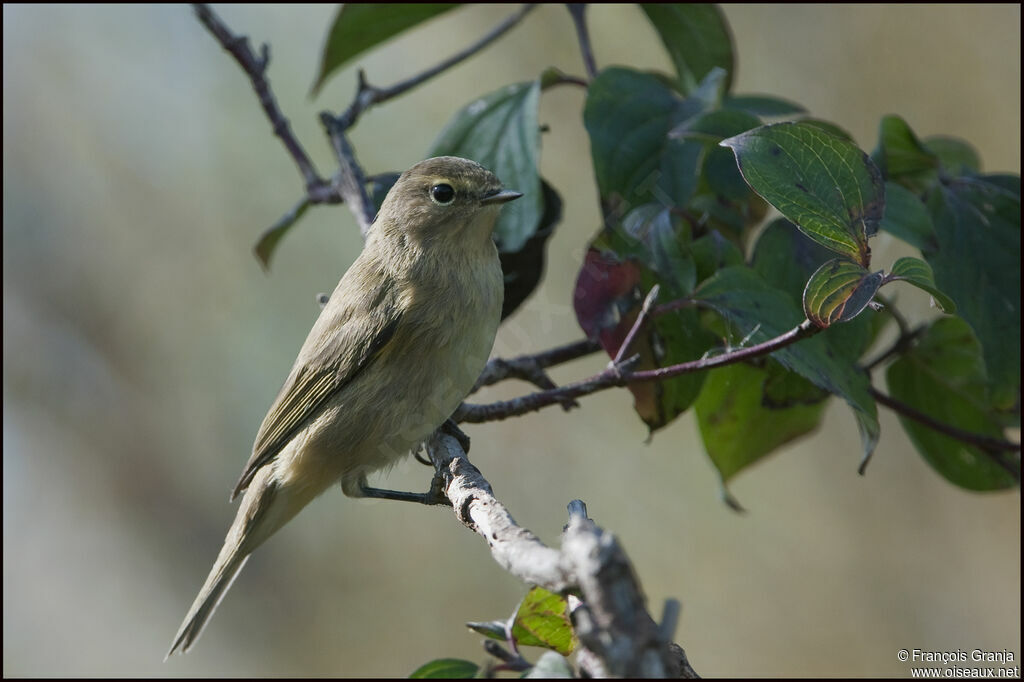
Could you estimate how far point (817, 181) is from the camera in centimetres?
161

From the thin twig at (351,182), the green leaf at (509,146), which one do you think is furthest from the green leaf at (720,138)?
the thin twig at (351,182)

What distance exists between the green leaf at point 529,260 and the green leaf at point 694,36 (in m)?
0.66

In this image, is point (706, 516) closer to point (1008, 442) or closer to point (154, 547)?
point (1008, 442)

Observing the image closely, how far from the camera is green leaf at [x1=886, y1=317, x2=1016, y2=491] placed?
250 centimetres

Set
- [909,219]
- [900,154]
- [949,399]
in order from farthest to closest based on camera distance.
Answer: [949,399] → [900,154] → [909,219]

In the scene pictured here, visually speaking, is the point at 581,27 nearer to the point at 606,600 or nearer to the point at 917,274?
the point at 917,274

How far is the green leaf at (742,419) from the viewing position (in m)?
2.43

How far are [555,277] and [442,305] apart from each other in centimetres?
249

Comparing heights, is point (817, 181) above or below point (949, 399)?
above

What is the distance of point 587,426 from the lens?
4.85 m

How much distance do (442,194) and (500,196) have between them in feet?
0.70

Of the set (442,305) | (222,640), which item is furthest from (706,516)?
(222,640)

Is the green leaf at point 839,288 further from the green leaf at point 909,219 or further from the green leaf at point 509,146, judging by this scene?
the green leaf at point 509,146

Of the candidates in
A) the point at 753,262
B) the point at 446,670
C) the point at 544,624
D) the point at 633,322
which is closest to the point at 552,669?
the point at 544,624
